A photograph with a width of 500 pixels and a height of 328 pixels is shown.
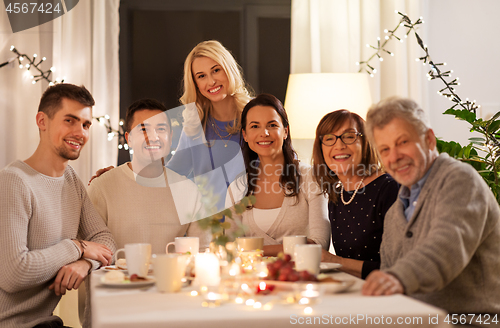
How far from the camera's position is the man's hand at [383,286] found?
998 mm

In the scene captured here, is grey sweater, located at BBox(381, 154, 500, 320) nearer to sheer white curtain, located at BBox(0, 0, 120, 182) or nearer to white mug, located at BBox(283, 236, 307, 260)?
white mug, located at BBox(283, 236, 307, 260)

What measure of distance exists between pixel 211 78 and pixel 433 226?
1.66 metres

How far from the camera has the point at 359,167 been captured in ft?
6.21

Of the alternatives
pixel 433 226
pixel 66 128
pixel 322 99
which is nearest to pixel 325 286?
pixel 433 226

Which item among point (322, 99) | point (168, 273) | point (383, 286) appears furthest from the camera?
point (322, 99)

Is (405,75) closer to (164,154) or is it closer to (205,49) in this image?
(205,49)

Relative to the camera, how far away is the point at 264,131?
2.07m

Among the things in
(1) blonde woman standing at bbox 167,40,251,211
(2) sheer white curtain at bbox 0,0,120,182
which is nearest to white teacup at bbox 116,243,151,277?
(1) blonde woman standing at bbox 167,40,251,211

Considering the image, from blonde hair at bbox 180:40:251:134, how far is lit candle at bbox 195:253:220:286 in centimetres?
143

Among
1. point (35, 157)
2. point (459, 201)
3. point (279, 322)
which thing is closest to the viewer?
point (279, 322)

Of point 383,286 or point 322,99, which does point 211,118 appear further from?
point 383,286

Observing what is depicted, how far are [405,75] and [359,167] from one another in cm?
169

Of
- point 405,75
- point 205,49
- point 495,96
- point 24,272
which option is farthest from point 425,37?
point 24,272

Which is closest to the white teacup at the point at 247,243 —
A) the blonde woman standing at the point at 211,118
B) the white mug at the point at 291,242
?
the white mug at the point at 291,242
